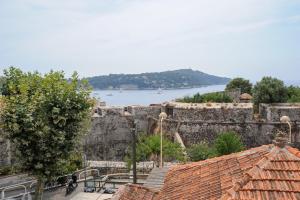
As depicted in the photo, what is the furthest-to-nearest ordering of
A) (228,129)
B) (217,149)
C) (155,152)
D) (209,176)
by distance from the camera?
1. (228,129)
2. (217,149)
3. (155,152)
4. (209,176)

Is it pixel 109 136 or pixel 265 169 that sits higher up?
pixel 265 169

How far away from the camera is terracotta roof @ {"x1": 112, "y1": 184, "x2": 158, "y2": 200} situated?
958cm

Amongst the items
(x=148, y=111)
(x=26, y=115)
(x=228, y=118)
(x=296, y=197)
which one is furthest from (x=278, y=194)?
(x=148, y=111)

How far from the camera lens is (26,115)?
15391 millimetres

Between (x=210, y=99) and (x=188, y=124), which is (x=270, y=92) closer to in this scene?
(x=210, y=99)

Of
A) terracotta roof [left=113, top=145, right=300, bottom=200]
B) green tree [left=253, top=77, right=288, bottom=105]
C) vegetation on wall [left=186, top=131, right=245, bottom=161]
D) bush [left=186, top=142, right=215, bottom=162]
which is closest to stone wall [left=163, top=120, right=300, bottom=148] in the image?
vegetation on wall [left=186, top=131, right=245, bottom=161]

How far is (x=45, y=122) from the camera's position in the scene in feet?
51.3

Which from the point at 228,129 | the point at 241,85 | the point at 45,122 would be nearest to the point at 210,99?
the point at 228,129

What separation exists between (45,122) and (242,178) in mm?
10163

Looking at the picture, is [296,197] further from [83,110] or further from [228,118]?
[228,118]

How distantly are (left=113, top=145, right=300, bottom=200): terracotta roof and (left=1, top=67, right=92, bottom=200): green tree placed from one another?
676 cm

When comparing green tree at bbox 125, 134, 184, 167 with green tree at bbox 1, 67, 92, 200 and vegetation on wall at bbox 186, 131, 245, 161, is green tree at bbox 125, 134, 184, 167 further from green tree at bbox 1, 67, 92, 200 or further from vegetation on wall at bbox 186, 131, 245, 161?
green tree at bbox 1, 67, 92, 200

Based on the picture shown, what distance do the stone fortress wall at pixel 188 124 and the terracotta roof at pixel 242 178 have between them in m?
21.3

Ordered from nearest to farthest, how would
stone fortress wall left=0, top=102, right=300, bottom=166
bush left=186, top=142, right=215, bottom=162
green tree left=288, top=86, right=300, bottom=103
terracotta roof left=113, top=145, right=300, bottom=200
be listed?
terracotta roof left=113, top=145, right=300, bottom=200, bush left=186, top=142, right=215, bottom=162, stone fortress wall left=0, top=102, right=300, bottom=166, green tree left=288, top=86, right=300, bottom=103
